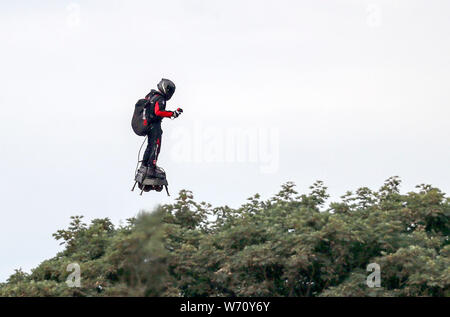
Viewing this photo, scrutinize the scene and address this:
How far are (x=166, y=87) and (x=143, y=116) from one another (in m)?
1.55

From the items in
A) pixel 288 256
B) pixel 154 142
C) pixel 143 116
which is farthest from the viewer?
pixel 154 142

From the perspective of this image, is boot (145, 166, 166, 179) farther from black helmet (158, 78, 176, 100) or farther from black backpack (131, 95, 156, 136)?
black helmet (158, 78, 176, 100)

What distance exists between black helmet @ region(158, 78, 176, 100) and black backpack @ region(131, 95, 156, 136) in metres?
0.51

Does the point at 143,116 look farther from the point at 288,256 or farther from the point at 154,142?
the point at 288,256

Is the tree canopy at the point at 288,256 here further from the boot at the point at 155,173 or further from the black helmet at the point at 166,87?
the black helmet at the point at 166,87

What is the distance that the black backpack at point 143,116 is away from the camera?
1582 inches

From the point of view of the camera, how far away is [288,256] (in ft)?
120

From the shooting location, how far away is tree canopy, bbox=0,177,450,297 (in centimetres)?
3550

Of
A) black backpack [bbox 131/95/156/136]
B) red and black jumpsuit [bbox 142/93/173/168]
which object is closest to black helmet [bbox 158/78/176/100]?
red and black jumpsuit [bbox 142/93/173/168]

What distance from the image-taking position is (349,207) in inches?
1647

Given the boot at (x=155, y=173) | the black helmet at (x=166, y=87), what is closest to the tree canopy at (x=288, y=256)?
the boot at (x=155, y=173)

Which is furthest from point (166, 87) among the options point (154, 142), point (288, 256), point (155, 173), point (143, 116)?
point (288, 256)
